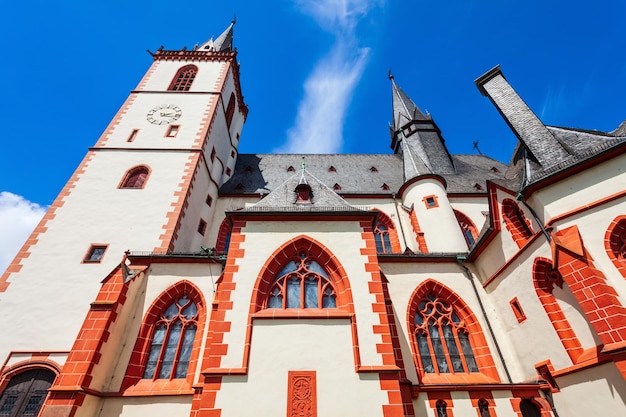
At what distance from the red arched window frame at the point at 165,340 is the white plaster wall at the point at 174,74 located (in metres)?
14.6

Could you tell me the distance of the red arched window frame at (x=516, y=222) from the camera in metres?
8.71

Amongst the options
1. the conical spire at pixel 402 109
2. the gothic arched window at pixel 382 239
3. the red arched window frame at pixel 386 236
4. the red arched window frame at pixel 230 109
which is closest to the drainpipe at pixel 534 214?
the red arched window frame at pixel 386 236

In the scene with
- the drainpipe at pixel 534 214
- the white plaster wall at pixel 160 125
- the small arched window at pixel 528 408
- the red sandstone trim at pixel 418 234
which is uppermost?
the white plaster wall at pixel 160 125

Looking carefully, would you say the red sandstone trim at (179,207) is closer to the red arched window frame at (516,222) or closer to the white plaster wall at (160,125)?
the white plaster wall at (160,125)

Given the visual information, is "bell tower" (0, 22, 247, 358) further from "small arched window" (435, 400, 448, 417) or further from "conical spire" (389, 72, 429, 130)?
"conical spire" (389, 72, 429, 130)

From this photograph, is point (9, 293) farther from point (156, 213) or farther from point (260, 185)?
point (260, 185)

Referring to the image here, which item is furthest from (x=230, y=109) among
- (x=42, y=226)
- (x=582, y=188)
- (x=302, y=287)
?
(x=582, y=188)

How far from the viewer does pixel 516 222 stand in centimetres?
906

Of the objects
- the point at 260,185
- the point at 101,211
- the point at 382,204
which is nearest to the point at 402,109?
the point at 382,204

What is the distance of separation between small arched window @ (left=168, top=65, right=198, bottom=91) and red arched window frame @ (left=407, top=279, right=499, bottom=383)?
18.7 metres

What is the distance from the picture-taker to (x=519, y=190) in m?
8.48

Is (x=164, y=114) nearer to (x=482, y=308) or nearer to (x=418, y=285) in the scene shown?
(x=418, y=285)

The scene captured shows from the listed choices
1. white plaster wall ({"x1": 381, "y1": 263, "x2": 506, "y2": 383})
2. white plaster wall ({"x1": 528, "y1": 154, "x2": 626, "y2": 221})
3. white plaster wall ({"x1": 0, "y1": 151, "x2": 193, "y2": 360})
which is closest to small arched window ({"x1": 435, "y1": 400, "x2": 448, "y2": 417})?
white plaster wall ({"x1": 381, "y1": 263, "x2": 506, "y2": 383})

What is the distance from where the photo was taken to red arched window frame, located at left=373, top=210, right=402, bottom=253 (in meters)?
15.9
